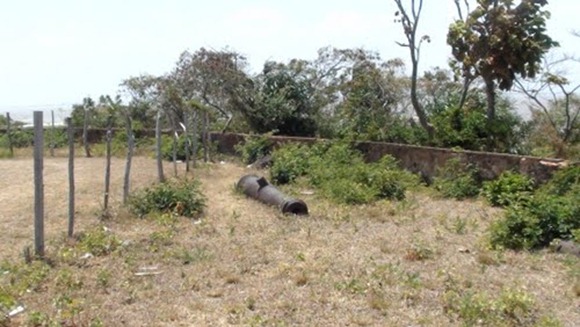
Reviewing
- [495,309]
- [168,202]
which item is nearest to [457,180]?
[168,202]

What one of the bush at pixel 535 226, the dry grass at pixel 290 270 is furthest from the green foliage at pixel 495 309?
the bush at pixel 535 226

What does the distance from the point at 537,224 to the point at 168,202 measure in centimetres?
527

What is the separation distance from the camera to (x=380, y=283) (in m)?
5.88

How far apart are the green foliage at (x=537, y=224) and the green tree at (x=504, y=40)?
6317mm

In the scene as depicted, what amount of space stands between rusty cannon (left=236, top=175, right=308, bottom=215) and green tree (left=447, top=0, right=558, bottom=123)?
5.73 metres

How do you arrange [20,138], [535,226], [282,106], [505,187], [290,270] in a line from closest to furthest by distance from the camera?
[290,270]
[535,226]
[505,187]
[282,106]
[20,138]

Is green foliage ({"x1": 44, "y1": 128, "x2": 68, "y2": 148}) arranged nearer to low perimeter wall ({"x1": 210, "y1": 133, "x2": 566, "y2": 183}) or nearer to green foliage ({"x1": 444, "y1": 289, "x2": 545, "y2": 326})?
low perimeter wall ({"x1": 210, "y1": 133, "x2": 566, "y2": 183})

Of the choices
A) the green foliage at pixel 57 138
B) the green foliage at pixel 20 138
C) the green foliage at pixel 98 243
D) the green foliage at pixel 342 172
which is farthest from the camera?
the green foliage at pixel 20 138

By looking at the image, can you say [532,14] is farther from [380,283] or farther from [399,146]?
[380,283]

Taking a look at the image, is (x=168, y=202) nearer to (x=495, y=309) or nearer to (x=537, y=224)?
(x=537, y=224)

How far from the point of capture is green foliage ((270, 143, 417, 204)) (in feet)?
36.5

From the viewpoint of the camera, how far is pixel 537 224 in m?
7.65

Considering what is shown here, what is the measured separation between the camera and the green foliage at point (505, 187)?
10.3 meters

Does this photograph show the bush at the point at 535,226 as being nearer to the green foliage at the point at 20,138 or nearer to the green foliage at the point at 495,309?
the green foliage at the point at 495,309
